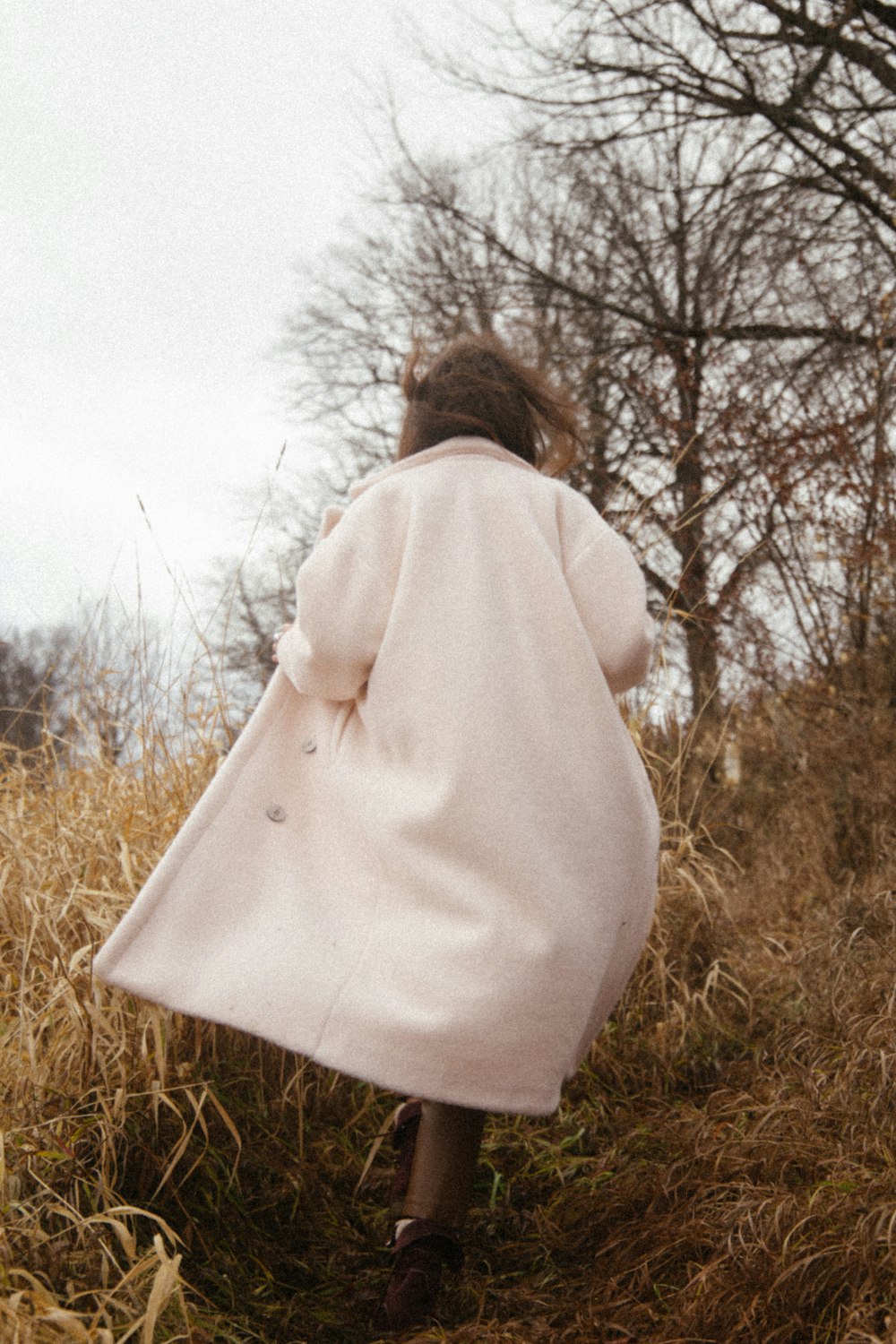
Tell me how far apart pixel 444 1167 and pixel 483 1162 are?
2.10ft

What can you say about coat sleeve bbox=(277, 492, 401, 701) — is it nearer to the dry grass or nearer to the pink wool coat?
the pink wool coat

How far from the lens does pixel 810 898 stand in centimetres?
429

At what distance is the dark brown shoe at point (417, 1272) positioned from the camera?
1.92 m

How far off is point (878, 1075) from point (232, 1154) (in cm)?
127

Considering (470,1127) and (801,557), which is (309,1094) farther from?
(801,557)

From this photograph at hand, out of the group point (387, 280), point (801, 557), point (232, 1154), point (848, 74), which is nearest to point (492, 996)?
point (232, 1154)

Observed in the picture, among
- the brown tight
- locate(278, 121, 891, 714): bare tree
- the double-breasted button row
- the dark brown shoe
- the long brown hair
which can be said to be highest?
locate(278, 121, 891, 714): bare tree

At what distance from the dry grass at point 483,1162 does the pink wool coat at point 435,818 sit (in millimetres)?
320

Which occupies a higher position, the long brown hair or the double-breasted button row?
the long brown hair

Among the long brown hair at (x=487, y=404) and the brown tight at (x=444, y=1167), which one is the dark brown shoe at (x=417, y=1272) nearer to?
the brown tight at (x=444, y=1167)

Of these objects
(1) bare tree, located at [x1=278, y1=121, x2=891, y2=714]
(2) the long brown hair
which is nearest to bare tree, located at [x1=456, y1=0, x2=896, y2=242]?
(1) bare tree, located at [x1=278, y1=121, x2=891, y2=714]

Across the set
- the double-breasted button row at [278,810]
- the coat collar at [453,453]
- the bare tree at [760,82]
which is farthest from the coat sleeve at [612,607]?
the bare tree at [760,82]

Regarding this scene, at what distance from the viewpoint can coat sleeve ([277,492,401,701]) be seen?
207 cm

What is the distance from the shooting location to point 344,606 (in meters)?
2.08
